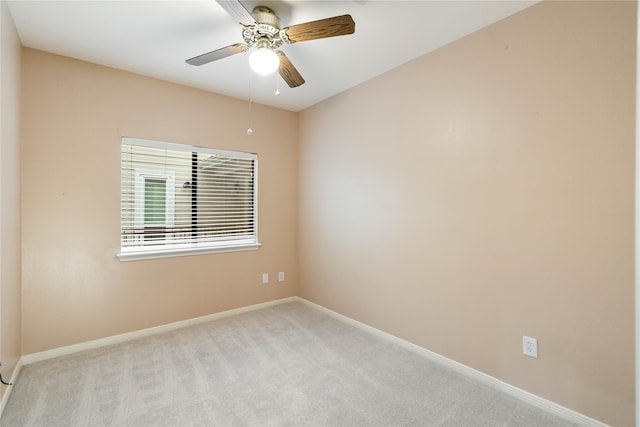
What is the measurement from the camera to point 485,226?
7.04 ft

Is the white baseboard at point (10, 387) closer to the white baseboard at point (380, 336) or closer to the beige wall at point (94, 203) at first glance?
the white baseboard at point (380, 336)

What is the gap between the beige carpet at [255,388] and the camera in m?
1.77

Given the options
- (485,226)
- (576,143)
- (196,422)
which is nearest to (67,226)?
(196,422)

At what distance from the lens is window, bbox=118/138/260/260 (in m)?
2.90

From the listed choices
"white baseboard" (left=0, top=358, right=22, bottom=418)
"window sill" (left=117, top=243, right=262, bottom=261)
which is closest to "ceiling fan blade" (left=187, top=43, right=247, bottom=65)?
"window sill" (left=117, top=243, right=262, bottom=261)

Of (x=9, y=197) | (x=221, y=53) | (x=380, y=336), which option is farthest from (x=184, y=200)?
(x=380, y=336)

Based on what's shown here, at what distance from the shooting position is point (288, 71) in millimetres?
2191

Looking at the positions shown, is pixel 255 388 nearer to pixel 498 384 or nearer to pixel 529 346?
pixel 498 384

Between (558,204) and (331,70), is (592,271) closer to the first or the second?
(558,204)

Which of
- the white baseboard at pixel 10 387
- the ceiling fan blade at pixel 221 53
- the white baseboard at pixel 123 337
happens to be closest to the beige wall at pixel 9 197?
the white baseboard at pixel 10 387

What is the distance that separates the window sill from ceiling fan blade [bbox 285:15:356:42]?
2324mm

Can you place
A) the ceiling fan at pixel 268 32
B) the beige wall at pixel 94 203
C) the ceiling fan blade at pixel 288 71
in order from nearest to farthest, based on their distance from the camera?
the ceiling fan at pixel 268 32, the ceiling fan blade at pixel 288 71, the beige wall at pixel 94 203

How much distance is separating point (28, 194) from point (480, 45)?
365 cm

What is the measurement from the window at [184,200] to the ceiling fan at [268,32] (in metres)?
1.33
